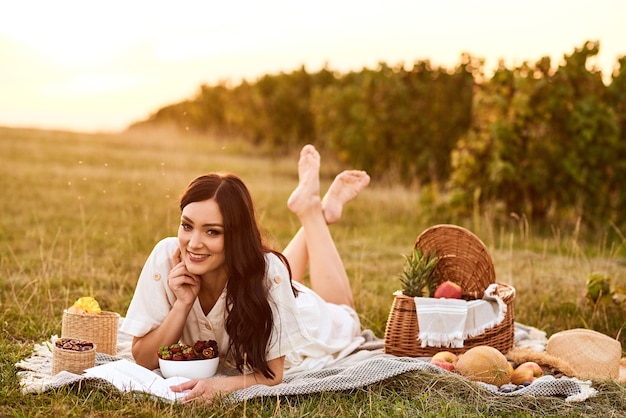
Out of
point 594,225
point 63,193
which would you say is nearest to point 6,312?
point 63,193

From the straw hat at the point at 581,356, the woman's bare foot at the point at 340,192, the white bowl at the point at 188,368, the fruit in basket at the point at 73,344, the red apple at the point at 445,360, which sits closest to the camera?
the white bowl at the point at 188,368

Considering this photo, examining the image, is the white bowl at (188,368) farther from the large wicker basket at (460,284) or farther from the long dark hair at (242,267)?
the large wicker basket at (460,284)

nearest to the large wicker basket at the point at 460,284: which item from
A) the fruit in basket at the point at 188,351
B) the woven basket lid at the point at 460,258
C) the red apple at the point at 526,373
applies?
the woven basket lid at the point at 460,258

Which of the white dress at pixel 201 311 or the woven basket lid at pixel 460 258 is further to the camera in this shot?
the woven basket lid at pixel 460 258

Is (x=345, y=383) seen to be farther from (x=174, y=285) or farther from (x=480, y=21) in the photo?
(x=480, y=21)

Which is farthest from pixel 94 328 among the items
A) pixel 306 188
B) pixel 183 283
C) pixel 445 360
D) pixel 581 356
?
pixel 581 356

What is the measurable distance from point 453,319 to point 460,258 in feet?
2.08

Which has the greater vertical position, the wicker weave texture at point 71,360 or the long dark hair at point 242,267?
the long dark hair at point 242,267

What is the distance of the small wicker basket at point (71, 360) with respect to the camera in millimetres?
4129

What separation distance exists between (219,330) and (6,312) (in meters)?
2.01

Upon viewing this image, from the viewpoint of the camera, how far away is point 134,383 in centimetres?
392

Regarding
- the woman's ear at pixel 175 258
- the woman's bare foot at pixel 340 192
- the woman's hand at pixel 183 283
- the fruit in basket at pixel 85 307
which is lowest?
the fruit in basket at pixel 85 307

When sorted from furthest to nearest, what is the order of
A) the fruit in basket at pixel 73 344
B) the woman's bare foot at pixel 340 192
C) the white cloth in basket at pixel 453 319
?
the woman's bare foot at pixel 340 192 → the white cloth in basket at pixel 453 319 → the fruit in basket at pixel 73 344

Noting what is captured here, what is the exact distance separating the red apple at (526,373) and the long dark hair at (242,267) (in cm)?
150
